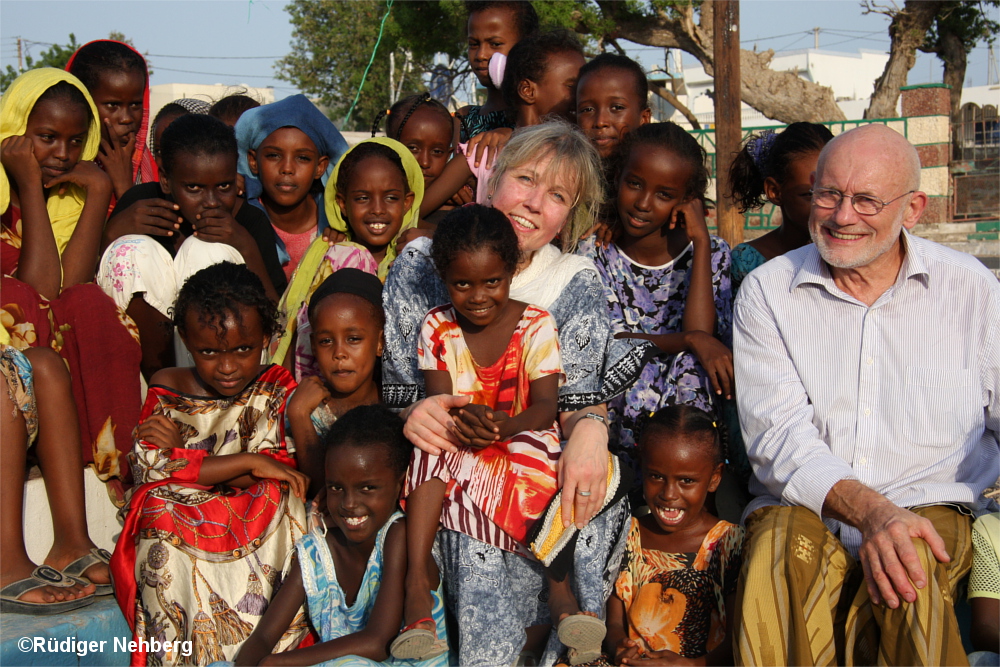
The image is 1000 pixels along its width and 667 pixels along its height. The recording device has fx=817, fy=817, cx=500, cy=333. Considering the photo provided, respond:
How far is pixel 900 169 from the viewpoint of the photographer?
3088mm

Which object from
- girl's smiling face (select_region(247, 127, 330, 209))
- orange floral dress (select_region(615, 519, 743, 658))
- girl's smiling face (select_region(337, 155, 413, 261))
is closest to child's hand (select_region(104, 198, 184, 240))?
girl's smiling face (select_region(247, 127, 330, 209))

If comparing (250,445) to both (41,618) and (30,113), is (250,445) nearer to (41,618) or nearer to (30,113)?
(41,618)

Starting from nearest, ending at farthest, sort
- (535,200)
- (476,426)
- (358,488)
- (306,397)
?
(476,426), (358,488), (306,397), (535,200)

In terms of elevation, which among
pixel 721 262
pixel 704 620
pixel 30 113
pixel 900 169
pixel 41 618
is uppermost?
pixel 30 113

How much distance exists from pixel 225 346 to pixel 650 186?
2.09 metres

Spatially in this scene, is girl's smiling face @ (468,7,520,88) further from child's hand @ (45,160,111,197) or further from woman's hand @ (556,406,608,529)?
woman's hand @ (556,406,608,529)

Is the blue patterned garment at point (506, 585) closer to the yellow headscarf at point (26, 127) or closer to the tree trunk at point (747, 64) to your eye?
the yellow headscarf at point (26, 127)

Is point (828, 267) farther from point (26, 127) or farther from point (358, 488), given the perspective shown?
point (26, 127)

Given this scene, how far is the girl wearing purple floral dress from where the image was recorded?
366cm

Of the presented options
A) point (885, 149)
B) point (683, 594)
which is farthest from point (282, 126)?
point (683, 594)

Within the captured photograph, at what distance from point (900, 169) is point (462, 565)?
7.35 ft

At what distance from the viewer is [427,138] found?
518 centimetres

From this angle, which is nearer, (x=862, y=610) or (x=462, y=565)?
(x=862, y=610)

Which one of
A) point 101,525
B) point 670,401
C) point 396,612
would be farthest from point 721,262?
point 101,525
